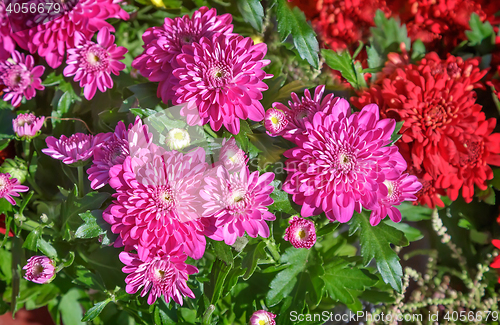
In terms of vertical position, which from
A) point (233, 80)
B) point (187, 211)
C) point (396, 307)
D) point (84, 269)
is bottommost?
point (396, 307)

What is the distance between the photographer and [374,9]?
67 centimetres

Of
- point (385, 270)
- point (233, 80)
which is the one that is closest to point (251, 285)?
point (385, 270)

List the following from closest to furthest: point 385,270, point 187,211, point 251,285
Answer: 1. point 187,211
2. point 385,270
3. point 251,285

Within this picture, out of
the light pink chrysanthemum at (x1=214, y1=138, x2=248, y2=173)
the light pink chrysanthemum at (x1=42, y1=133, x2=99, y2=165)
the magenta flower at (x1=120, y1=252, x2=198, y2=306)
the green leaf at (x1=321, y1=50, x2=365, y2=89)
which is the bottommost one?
the magenta flower at (x1=120, y1=252, x2=198, y2=306)

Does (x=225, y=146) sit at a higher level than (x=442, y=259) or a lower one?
higher

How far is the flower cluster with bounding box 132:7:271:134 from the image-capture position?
1.41ft

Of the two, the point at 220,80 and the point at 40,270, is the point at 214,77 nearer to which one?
the point at 220,80

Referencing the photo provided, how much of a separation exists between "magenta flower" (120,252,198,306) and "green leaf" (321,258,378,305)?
0.88 feet

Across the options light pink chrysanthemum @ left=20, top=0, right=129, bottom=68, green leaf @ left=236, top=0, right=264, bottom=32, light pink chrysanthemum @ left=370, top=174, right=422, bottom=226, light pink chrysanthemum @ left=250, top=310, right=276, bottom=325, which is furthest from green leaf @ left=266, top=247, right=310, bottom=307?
light pink chrysanthemum @ left=20, top=0, right=129, bottom=68

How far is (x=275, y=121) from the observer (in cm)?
46

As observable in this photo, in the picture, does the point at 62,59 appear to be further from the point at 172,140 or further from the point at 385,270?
the point at 385,270

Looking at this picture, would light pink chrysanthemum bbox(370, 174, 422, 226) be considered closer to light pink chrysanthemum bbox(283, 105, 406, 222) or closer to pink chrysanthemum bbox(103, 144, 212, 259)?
light pink chrysanthemum bbox(283, 105, 406, 222)

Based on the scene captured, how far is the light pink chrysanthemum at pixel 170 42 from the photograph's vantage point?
471 mm

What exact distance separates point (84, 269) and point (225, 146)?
1.15 feet
